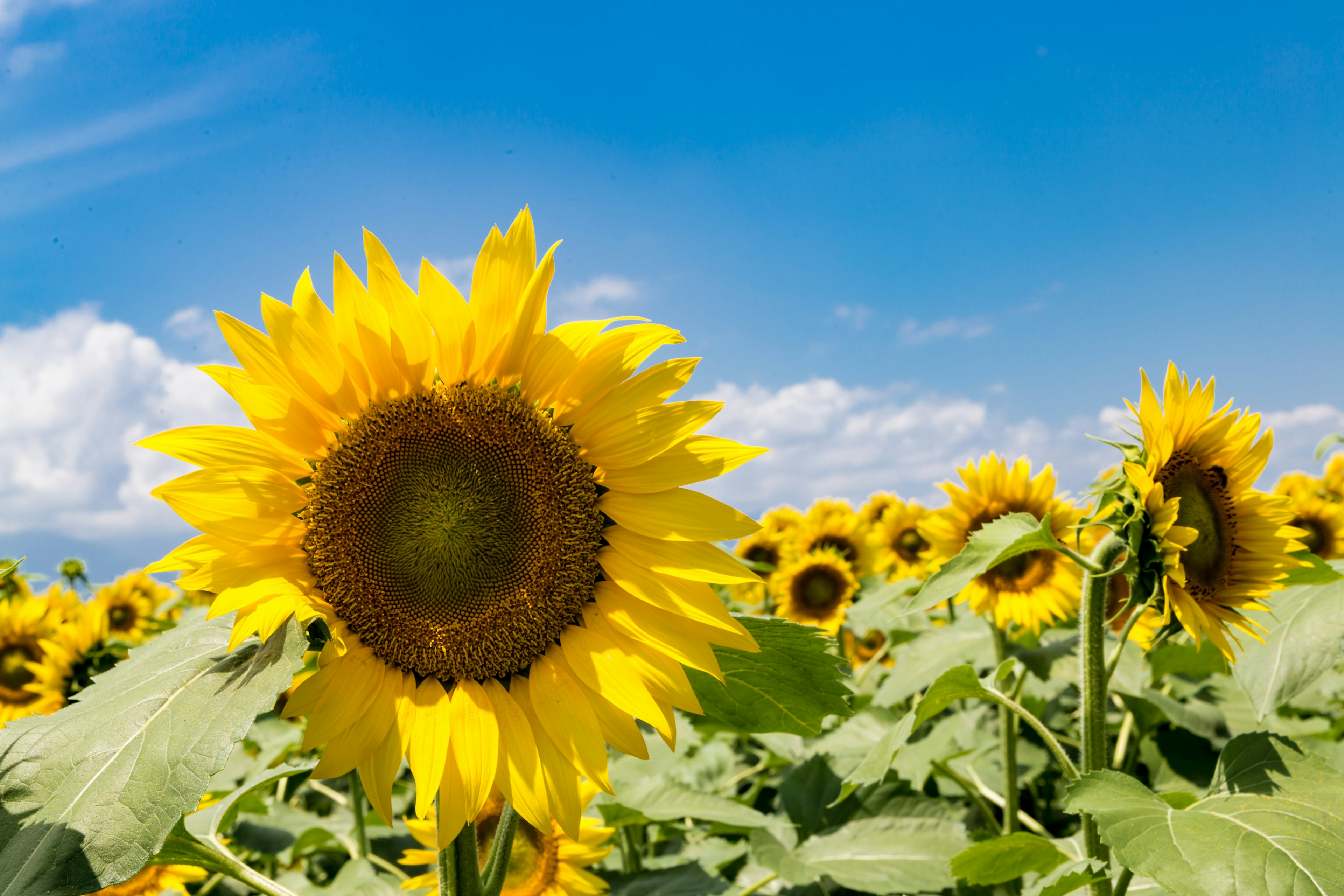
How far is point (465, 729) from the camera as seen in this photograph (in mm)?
1620

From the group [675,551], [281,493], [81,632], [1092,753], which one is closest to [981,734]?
[1092,753]

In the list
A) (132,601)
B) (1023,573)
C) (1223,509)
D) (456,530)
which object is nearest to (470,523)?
(456,530)

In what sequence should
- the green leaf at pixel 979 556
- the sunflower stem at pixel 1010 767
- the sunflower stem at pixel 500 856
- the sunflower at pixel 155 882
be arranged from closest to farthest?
the sunflower stem at pixel 500 856, the green leaf at pixel 979 556, the sunflower at pixel 155 882, the sunflower stem at pixel 1010 767

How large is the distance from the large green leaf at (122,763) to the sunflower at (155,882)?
1446 mm

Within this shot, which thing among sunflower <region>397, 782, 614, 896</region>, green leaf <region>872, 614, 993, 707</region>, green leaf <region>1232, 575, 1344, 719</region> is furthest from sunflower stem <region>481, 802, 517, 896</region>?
green leaf <region>872, 614, 993, 707</region>

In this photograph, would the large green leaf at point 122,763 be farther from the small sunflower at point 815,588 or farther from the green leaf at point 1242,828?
→ the small sunflower at point 815,588

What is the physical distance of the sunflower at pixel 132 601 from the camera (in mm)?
6016

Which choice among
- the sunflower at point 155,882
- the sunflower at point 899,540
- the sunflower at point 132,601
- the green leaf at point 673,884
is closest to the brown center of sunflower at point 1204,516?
the green leaf at point 673,884

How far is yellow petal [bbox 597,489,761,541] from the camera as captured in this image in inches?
62.6

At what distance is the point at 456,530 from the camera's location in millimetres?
1745

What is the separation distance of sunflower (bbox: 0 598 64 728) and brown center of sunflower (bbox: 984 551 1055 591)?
4504 millimetres

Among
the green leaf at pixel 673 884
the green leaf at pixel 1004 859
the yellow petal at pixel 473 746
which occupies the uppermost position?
the yellow petal at pixel 473 746

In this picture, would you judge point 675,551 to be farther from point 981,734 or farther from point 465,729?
point 981,734

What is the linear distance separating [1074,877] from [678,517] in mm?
1117
